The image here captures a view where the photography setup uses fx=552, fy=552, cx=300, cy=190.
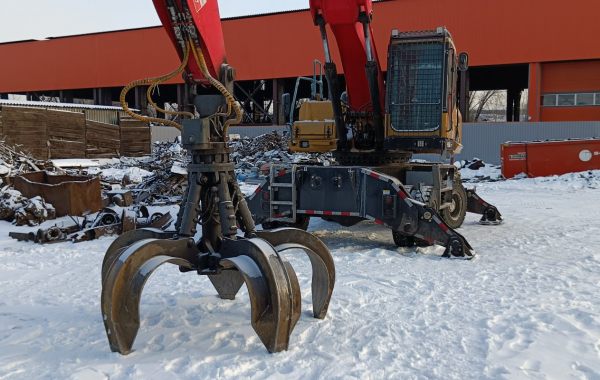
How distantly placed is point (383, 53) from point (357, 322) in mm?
25345

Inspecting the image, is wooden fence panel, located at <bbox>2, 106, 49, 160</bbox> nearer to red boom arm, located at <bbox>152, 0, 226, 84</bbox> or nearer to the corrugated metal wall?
the corrugated metal wall

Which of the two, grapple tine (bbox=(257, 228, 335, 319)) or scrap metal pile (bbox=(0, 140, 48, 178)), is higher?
scrap metal pile (bbox=(0, 140, 48, 178))

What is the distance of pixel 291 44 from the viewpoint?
3066 cm

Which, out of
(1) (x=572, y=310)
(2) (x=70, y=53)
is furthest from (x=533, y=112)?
(2) (x=70, y=53)

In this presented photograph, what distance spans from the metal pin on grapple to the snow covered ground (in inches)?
11.2

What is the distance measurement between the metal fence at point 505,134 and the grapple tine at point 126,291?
22.3 metres

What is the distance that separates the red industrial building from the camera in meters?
25.2

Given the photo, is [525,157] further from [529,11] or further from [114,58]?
[114,58]

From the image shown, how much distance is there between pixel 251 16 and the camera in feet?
104

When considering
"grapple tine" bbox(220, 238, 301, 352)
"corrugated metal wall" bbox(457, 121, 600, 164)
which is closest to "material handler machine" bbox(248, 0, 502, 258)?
"grapple tine" bbox(220, 238, 301, 352)

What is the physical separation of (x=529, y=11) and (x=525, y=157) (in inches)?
410

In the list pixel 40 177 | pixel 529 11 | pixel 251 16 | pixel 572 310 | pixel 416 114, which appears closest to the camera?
pixel 572 310

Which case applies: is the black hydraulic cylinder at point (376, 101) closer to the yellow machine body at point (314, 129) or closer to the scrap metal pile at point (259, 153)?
the yellow machine body at point (314, 129)

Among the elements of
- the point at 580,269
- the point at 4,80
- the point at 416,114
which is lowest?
the point at 580,269
